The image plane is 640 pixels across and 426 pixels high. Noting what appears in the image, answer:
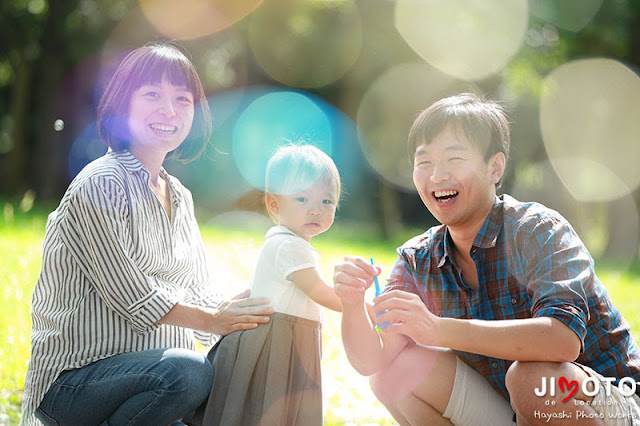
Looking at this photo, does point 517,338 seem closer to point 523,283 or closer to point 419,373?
point 523,283

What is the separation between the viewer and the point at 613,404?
228 centimetres

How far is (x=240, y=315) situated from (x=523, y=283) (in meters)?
1.03

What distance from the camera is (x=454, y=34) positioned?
603 inches

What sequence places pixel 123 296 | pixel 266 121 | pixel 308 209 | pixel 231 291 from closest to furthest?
pixel 123 296 → pixel 308 209 → pixel 231 291 → pixel 266 121

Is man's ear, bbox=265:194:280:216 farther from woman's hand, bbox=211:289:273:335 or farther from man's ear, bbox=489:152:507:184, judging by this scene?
man's ear, bbox=489:152:507:184

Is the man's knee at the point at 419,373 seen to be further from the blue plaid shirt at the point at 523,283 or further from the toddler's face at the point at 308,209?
the toddler's face at the point at 308,209

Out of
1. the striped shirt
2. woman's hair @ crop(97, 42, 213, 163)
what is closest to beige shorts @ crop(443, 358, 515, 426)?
the striped shirt

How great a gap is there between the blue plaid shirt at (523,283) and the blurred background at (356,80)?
11.0 metres

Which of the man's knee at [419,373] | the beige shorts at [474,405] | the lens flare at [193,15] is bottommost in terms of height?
the beige shorts at [474,405]

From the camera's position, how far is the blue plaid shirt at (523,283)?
7.47 ft

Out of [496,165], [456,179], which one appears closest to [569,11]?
[496,165]

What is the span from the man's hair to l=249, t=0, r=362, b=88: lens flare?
14209 mm

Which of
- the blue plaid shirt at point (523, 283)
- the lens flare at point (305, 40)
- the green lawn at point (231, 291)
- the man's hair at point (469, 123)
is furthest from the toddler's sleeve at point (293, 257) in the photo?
the lens flare at point (305, 40)

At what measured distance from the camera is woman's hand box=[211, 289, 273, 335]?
254 centimetres
